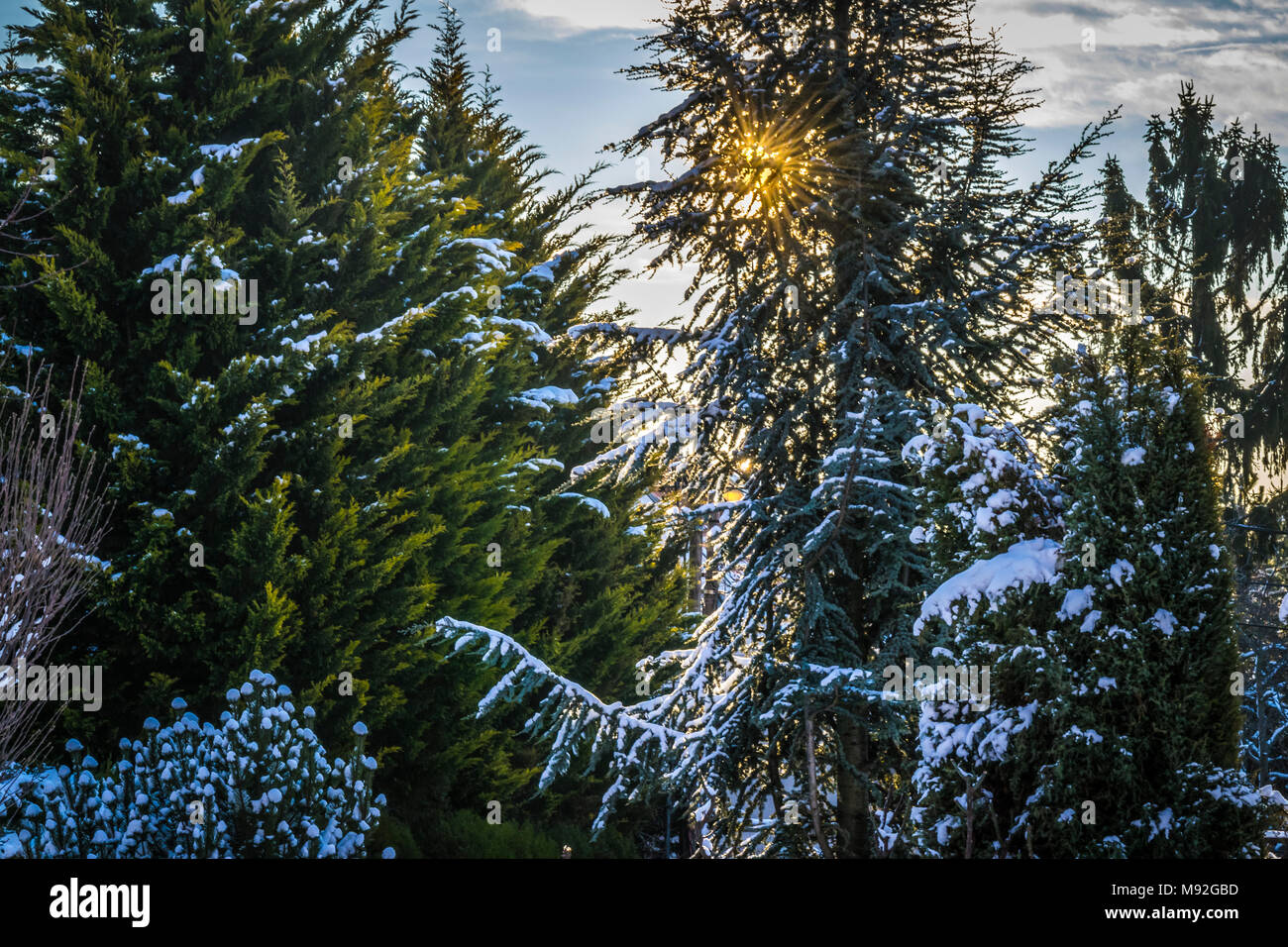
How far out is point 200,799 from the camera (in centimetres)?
624

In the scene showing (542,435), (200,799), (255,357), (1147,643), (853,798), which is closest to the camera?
(1147,643)

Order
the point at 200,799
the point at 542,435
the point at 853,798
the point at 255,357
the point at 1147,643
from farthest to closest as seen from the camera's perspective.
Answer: the point at 542,435 → the point at 255,357 → the point at 853,798 → the point at 200,799 → the point at 1147,643

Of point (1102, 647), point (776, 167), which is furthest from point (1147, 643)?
point (776, 167)

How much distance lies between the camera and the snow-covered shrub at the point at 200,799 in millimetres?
6035

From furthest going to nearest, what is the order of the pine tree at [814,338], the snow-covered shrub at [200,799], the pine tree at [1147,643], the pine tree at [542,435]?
the pine tree at [542,435] < the pine tree at [814,338] < the snow-covered shrub at [200,799] < the pine tree at [1147,643]

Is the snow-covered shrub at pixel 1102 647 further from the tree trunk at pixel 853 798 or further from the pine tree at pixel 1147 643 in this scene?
the tree trunk at pixel 853 798

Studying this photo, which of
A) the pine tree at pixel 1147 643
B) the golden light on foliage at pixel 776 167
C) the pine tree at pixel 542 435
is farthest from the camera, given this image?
the pine tree at pixel 542 435

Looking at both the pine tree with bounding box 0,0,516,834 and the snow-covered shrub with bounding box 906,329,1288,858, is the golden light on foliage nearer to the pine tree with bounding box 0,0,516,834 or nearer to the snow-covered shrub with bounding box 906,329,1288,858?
the snow-covered shrub with bounding box 906,329,1288,858

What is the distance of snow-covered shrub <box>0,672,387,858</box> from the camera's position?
6035mm

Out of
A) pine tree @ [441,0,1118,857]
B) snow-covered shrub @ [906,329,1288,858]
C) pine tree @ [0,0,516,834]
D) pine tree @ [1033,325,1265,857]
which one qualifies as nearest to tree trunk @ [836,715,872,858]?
pine tree @ [441,0,1118,857]

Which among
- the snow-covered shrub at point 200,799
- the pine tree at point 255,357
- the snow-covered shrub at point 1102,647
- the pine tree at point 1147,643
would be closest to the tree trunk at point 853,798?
the snow-covered shrub at point 1102,647

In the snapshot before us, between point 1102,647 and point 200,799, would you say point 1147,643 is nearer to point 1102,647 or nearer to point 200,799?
point 1102,647
